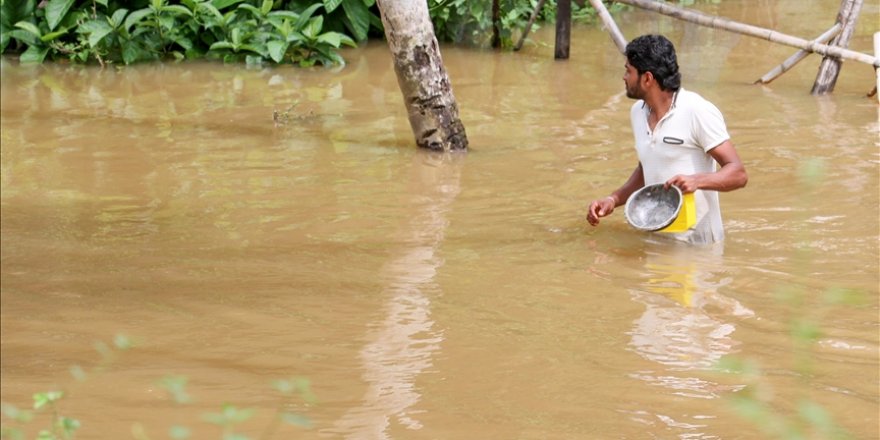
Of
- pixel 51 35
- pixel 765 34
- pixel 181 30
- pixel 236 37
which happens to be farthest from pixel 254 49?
pixel 765 34

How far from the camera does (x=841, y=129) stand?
8.32 metres

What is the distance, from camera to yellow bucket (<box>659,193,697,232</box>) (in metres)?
5.34

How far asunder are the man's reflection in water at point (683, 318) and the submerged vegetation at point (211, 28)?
6122 millimetres

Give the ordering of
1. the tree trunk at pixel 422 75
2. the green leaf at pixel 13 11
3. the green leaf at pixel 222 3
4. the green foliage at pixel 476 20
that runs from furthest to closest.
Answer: the green leaf at pixel 13 11
the green foliage at pixel 476 20
the green leaf at pixel 222 3
the tree trunk at pixel 422 75

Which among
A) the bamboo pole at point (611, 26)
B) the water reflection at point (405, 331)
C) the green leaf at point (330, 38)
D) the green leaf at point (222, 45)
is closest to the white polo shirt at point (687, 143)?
the water reflection at point (405, 331)

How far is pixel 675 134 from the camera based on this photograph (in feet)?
17.4

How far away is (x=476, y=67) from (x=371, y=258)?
19.0 ft

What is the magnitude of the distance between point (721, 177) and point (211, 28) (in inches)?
299

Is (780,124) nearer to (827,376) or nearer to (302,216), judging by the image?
(302,216)

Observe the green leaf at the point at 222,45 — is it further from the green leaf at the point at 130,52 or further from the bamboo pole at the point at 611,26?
the bamboo pole at the point at 611,26

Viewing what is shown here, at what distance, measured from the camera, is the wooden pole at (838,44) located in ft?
29.3

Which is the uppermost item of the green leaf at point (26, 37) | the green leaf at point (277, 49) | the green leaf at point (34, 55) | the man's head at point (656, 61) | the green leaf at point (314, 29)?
the man's head at point (656, 61)

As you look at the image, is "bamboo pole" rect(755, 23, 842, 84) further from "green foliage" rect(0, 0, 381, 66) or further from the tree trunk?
"green foliage" rect(0, 0, 381, 66)

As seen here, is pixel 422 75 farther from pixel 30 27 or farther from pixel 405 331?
pixel 30 27
